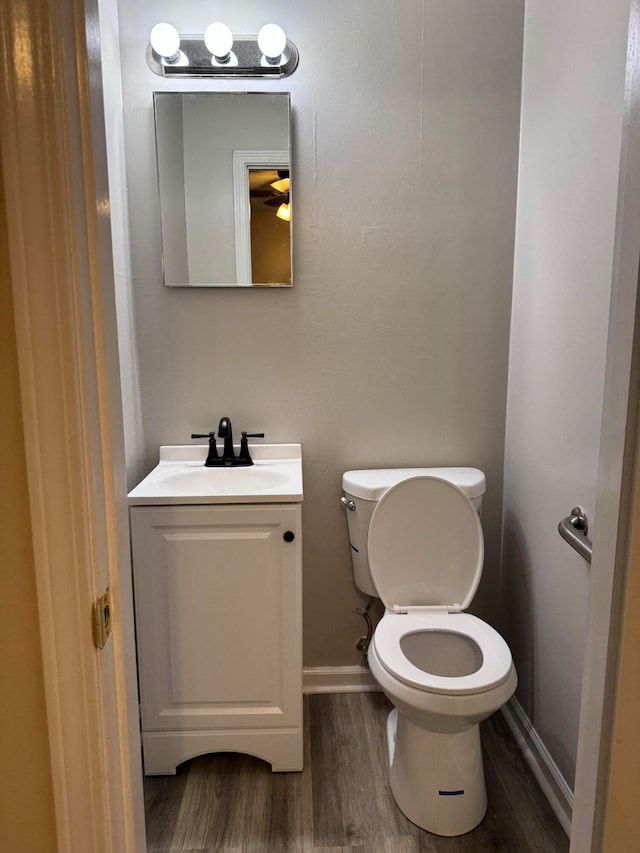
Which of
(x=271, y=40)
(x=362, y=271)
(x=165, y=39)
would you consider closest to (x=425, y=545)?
(x=362, y=271)

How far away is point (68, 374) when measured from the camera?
2.03 feet

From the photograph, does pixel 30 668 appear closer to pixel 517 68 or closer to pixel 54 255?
pixel 54 255

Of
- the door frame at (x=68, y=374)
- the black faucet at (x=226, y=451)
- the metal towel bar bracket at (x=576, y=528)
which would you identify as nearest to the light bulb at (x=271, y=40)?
the black faucet at (x=226, y=451)

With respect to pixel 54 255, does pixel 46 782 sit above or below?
below

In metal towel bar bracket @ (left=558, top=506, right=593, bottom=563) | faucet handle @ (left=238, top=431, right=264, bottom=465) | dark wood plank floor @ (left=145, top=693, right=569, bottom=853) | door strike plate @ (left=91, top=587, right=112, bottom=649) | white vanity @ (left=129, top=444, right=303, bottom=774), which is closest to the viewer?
door strike plate @ (left=91, top=587, right=112, bottom=649)

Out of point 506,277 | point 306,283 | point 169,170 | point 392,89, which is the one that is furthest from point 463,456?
point 169,170

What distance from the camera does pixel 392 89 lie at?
6.02 ft

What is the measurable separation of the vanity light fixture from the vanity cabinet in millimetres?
1365

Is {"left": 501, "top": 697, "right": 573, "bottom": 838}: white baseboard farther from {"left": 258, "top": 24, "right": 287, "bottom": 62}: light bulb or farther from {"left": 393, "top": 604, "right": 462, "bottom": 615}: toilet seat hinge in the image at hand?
{"left": 258, "top": 24, "right": 287, "bottom": 62}: light bulb

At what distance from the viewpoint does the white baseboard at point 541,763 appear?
4.87 feet

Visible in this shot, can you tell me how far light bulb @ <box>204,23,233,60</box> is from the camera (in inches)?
66.4

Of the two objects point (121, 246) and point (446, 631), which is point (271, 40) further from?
point (446, 631)

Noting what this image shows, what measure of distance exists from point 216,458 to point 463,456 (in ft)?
2.87

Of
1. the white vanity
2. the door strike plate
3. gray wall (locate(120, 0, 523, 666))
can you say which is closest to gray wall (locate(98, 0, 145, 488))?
gray wall (locate(120, 0, 523, 666))
